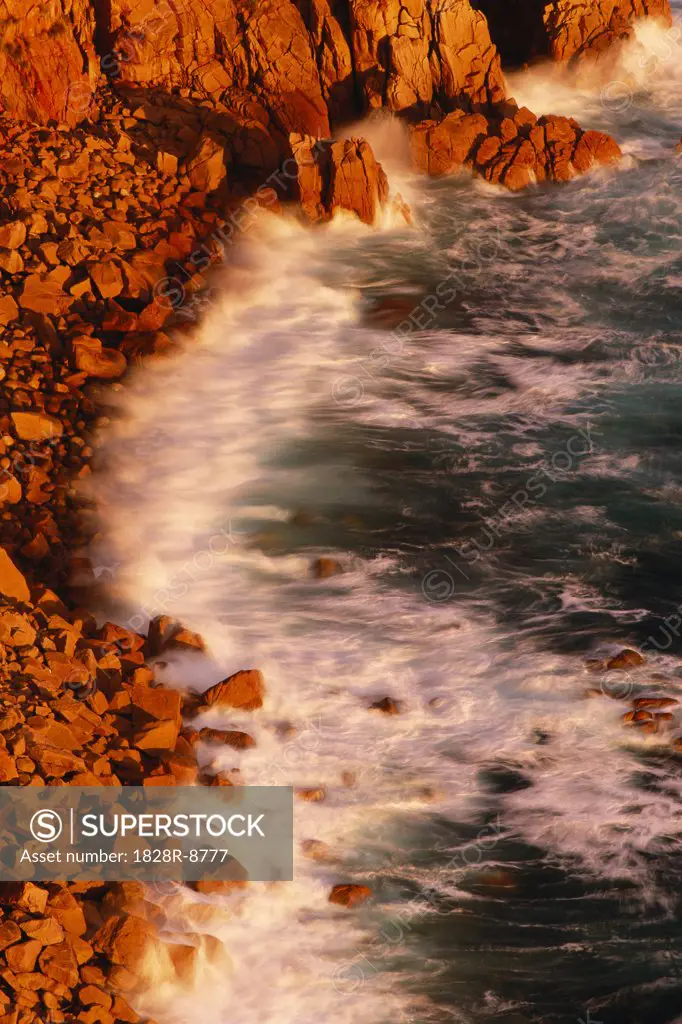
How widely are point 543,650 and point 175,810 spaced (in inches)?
125

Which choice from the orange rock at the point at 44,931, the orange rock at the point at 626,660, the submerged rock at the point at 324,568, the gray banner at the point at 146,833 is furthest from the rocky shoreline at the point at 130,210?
the submerged rock at the point at 324,568

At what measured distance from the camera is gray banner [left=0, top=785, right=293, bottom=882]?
28.2ft

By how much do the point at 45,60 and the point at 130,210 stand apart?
8.06 feet

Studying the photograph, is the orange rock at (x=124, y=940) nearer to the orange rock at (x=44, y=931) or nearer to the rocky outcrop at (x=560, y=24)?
the orange rock at (x=44, y=931)

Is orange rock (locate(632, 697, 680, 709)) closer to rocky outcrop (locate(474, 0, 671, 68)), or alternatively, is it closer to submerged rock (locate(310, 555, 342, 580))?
submerged rock (locate(310, 555, 342, 580))

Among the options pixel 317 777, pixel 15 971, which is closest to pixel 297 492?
pixel 317 777

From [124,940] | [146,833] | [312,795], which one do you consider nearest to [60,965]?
[124,940]

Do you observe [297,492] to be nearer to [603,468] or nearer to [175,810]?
[603,468]

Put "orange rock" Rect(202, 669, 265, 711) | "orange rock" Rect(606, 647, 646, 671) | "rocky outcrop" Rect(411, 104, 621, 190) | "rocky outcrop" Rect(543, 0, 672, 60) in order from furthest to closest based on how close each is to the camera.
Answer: "rocky outcrop" Rect(543, 0, 672, 60)
"rocky outcrop" Rect(411, 104, 621, 190)
"orange rock" Rect(606, 647, 646, 671)
"orange rock" Rect(202, 669, 265, 711)

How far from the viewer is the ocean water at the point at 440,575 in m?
8.70

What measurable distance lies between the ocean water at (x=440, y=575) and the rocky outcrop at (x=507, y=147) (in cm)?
32

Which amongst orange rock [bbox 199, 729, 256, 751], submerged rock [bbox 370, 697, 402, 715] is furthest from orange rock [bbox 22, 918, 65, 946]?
submerged rock [bbox 370, 697, 402, 715]

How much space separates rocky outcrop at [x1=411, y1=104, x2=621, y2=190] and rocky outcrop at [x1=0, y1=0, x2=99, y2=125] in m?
4.20

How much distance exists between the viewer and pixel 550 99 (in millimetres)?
20406
